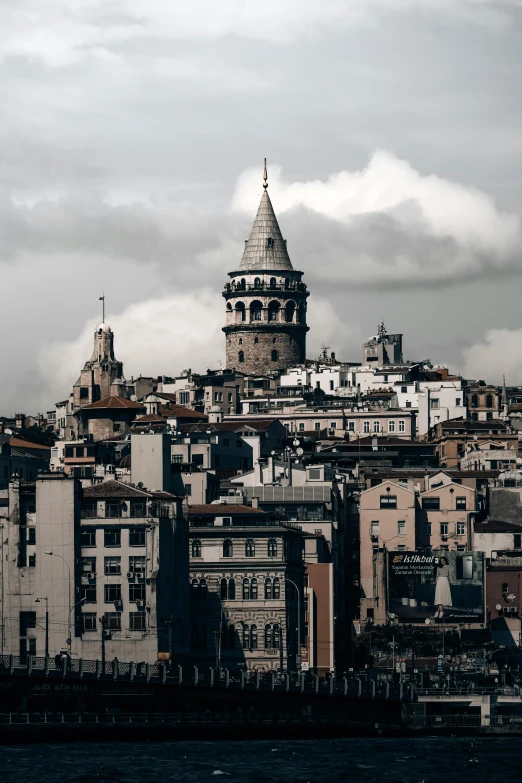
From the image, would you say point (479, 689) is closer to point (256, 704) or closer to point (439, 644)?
point (256, 704)

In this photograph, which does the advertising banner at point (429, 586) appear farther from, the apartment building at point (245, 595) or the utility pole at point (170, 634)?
the utility pole at point (170, 634)

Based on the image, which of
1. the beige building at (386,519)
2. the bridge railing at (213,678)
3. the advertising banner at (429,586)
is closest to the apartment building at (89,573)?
the bridge railing at (213,678)

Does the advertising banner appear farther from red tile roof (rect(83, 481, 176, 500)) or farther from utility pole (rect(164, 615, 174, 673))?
utility pole (rect(164, 615, 174, 673))

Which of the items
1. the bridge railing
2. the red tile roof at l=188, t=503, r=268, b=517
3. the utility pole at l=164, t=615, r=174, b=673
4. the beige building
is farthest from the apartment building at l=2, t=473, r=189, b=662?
the beige building

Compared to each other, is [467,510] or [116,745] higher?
[467,510]

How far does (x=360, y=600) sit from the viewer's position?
612 ft

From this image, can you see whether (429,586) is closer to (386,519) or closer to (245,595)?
(386,519)

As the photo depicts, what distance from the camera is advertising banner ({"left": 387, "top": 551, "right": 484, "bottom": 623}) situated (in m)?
183

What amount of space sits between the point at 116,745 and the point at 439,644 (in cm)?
5036

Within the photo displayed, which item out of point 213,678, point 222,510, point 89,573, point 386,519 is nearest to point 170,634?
point 89,573

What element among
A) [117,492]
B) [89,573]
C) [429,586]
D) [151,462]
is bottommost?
[89,573]

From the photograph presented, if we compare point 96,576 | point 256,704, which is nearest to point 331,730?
point 256,704

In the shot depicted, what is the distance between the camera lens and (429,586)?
607 ft

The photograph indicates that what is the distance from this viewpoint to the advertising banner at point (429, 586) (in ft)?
602
